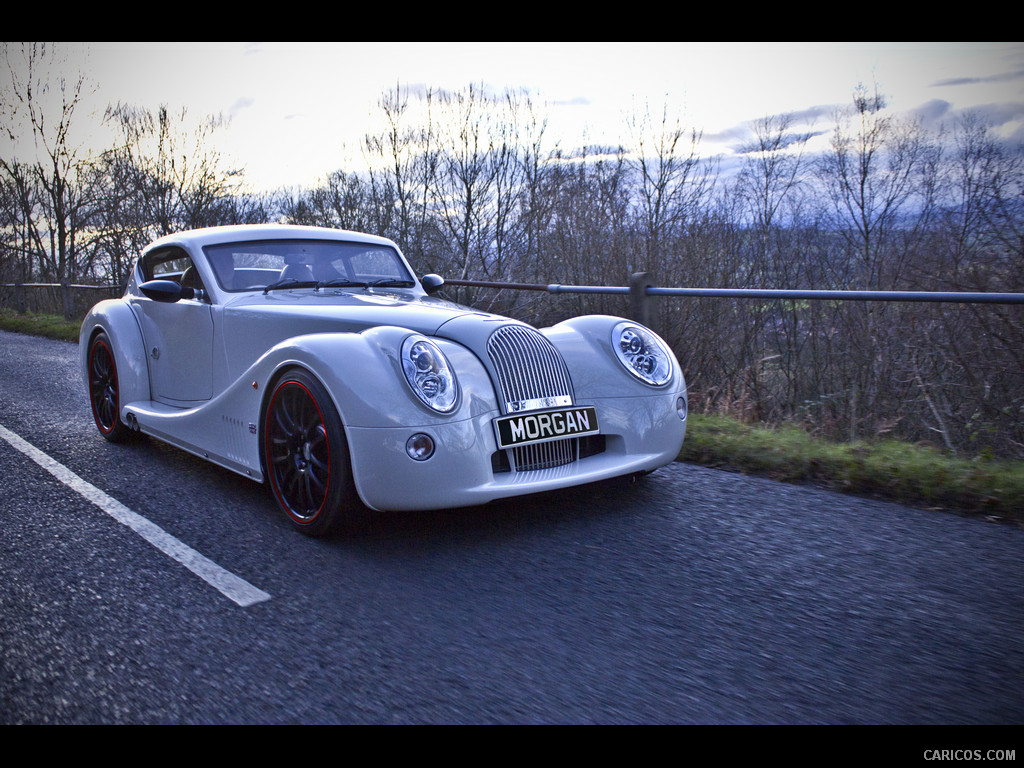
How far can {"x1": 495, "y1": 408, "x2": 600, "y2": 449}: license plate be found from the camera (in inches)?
128

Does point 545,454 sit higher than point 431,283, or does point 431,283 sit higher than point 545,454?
point 431,283

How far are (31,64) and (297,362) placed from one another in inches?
865

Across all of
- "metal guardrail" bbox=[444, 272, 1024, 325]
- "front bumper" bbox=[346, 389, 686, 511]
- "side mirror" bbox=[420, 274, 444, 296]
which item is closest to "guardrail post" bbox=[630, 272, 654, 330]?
"metal guardrail" bbox=[444, 272, 1024, 325]

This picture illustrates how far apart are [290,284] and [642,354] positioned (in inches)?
84.6

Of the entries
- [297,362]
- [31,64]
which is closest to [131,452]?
[297,362]

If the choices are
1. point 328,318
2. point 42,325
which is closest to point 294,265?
point 328,318

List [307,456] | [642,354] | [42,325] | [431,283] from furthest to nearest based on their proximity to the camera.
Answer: [42,325] → [431,283] → [642,354] → [307,456]

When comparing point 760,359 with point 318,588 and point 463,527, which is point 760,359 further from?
point 318,588

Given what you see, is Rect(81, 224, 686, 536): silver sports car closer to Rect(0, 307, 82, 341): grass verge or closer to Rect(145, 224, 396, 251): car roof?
Rect(145, 224, 396, 251): car roof

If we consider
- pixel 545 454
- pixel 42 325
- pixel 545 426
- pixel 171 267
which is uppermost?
pixel 171 267

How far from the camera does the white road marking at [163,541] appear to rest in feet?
8.94

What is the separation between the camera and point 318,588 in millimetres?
2770

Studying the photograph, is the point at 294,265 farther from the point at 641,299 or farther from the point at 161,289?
the point at 641,299

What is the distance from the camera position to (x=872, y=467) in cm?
416
